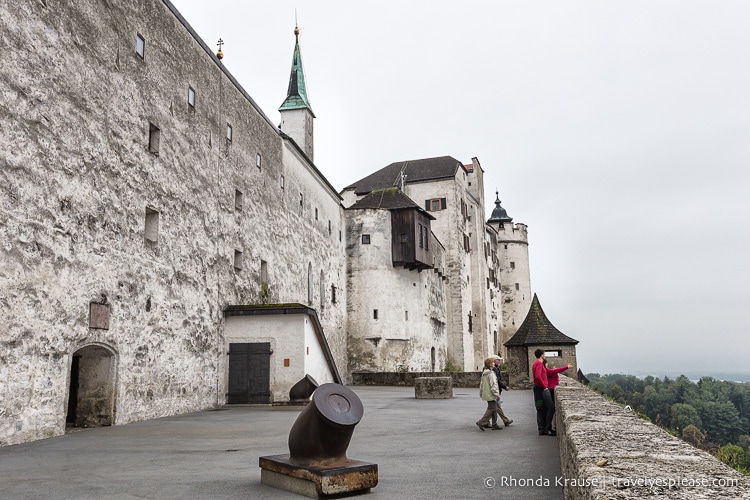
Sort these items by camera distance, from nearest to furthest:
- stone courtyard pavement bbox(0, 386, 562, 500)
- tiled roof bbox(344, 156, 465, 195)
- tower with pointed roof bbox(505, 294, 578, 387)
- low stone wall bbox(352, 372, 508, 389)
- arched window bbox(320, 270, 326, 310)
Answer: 1. stone courtyard pavement bbox(0, 386, 562, 500)
2. tower with pointed roof bbox(505, 294, 578, 387)
3. low stone wall bbox(352, 372, 508, 389)
4. arched window bbox(320, 270, 326, 310)
5. tiled roof bbox(344, 156, 465, 195)

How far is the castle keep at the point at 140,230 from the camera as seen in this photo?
31.9 feet

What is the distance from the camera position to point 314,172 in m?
28.4

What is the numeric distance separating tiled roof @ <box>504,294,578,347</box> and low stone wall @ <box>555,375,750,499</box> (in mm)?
19483

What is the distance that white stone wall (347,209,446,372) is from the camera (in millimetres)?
33781

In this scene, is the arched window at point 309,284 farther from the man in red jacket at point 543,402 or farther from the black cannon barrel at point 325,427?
the black cannon barrel at point 325,427

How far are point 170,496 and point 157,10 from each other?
13.0 metres

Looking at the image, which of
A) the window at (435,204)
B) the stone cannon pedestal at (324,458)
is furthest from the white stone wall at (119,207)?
the window at (435,204)

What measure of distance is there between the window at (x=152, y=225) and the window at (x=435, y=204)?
105 feet

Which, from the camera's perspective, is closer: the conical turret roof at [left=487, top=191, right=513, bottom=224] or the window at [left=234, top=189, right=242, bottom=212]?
the window at [left=234, top=189, right=242, bottom=212]

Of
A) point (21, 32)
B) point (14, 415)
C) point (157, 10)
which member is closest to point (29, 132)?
point (21, 32)

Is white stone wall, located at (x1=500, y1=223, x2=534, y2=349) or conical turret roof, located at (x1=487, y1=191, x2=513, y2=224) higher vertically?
conical turret roof, located at (x1=487, y1=191, x2=513, y2=224)

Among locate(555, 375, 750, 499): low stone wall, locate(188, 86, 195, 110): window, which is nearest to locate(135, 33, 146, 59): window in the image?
locate(188, 86, 195, 110): window

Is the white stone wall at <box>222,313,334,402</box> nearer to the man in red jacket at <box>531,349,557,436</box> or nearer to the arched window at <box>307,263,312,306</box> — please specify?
the man in red jacket at <box>531,349,557,436</box>

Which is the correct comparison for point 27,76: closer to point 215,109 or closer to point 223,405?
point 215,109
